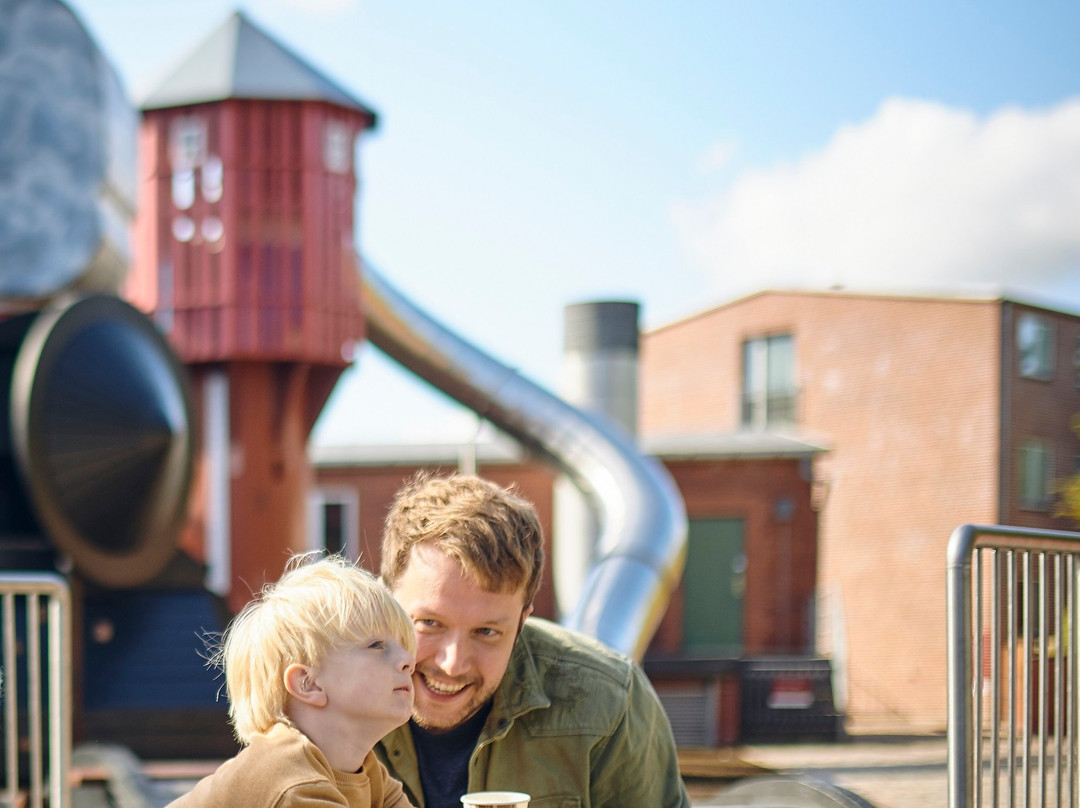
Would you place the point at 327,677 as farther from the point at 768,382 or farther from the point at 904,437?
the point at 768,382

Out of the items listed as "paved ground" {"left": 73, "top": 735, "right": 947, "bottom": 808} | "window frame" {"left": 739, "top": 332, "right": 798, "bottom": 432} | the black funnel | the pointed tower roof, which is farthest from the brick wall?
the black funnel

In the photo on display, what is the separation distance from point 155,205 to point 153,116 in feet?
2.74

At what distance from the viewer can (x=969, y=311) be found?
883 inches

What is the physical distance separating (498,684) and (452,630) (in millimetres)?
190

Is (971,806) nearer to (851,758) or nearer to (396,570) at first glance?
(396,570)

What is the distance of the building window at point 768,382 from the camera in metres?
25.4

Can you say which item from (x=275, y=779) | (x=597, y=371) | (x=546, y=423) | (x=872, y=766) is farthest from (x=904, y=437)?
(x=275, y=779)

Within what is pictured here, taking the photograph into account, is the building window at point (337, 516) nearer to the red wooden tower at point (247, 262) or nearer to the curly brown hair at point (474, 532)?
the red wooden tower at point (247, 262)

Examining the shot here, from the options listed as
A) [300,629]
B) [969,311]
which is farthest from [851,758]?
[300,629]

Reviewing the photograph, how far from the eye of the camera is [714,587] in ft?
70.7

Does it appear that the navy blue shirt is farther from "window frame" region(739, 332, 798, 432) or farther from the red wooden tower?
"window frame" region(739, 332, 798, 432)

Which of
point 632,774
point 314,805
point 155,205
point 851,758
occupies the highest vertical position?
point 155,205

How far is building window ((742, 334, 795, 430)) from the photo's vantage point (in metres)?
25.4

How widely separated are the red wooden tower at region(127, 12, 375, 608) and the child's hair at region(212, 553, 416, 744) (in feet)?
32.3
